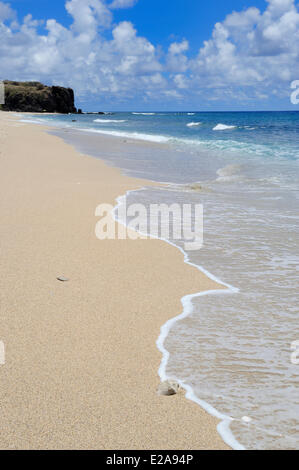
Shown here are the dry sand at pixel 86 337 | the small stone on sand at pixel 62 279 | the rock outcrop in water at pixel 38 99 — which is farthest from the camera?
the rock outcrop in water at pixel 38 99

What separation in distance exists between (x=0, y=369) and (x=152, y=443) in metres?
1.24

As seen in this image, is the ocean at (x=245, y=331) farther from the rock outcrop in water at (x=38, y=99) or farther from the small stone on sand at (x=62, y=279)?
the rock outcrop in water at (x=38, y=99)

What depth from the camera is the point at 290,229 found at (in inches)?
269

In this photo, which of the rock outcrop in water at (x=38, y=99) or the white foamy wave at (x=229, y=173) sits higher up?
the rock outcrop in water at (x=38, y=99)

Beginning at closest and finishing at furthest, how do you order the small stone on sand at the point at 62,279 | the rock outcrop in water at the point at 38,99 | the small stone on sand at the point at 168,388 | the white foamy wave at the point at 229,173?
the small stone on sand at the point at 168,388 < the small stone on sand at the point at 62,279 < the white foamy wave at the point at 229,173 < the rock outcrop in water at the point at 38,99

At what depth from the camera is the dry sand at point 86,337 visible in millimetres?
2449

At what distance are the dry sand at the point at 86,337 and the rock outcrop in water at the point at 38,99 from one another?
13557 cm

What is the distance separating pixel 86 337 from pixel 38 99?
15054 cm

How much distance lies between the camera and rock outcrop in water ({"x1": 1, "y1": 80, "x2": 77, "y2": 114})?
136 meters

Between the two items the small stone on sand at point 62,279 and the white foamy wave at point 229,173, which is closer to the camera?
the small stone on sand at point 62,279

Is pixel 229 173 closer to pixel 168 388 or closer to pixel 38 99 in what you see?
pixel 168 388

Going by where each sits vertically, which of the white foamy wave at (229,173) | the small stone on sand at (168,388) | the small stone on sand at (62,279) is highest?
the white foamy wave at (229,173)

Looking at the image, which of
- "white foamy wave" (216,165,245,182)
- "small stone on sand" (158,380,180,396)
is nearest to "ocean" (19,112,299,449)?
"small stone on sand" (158,380,180,396)

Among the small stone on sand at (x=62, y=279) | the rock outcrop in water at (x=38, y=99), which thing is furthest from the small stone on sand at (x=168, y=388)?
the rock outcrop in water at (x=38, y=99)
